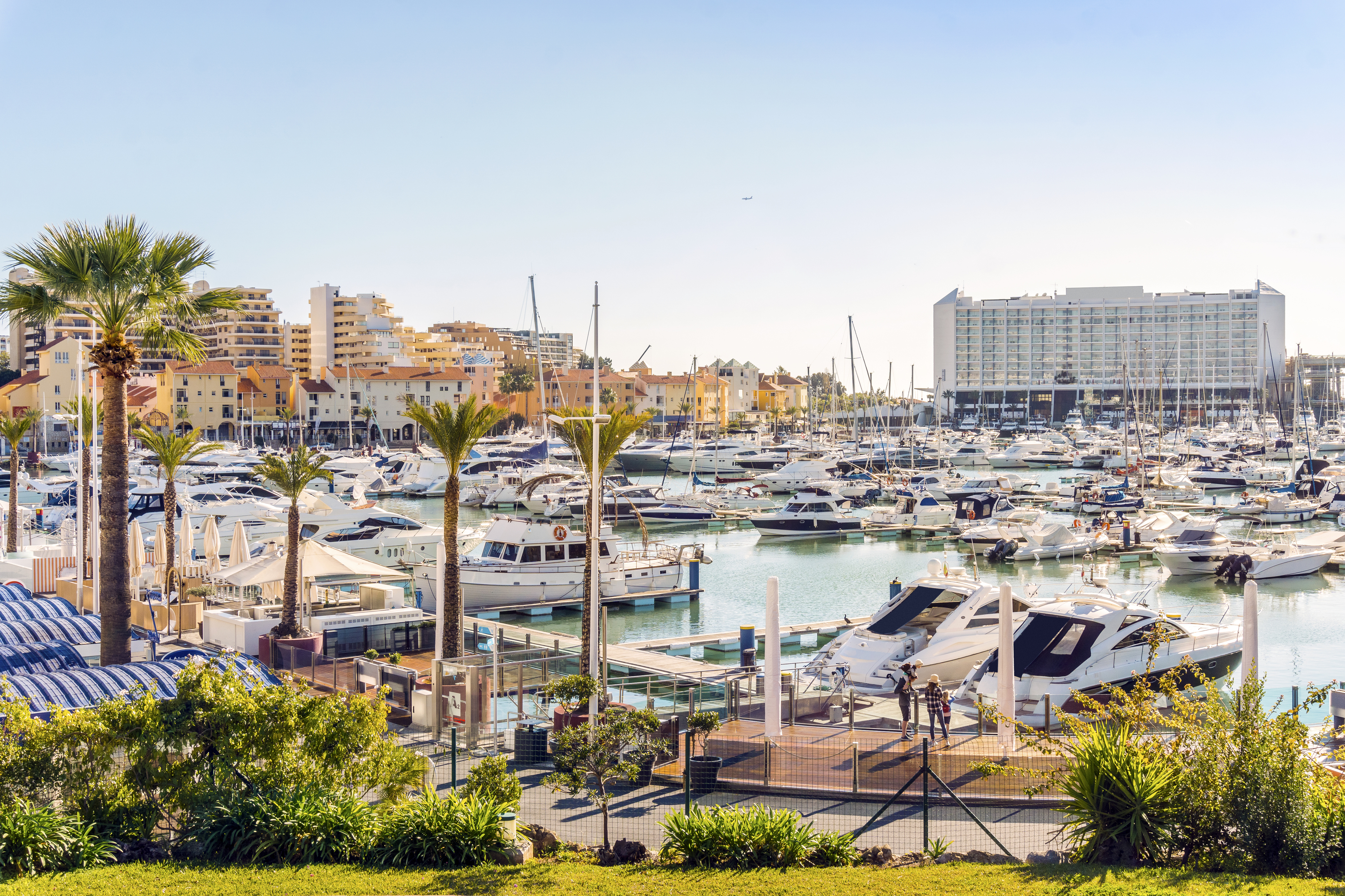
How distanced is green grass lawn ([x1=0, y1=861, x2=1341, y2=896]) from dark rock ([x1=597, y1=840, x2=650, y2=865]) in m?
0.51

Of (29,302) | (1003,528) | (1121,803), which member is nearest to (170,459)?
(29,302)

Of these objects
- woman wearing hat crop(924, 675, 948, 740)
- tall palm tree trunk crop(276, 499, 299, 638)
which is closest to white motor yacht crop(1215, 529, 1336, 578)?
woman wearing hat crop(924, 675, 948, 740)

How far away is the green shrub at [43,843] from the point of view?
11789 millimetres

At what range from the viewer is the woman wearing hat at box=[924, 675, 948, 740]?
734 inches

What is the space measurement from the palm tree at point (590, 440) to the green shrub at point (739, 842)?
9316mm

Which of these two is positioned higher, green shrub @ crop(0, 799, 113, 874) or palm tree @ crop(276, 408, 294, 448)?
palm tree @ crop(276, 408, 294, 448)

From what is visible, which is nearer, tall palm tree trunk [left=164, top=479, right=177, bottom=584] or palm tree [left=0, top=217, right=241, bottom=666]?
palm tree [left=0, top=217, right=241, bottom=666]

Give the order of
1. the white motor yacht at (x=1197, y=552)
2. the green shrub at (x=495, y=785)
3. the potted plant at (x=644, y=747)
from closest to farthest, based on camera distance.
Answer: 1. the green shrub at (x=495, y=785)
2. the potted plant at (x=644, y=747)
3. the white motor yacht at (x=1197, y=552)

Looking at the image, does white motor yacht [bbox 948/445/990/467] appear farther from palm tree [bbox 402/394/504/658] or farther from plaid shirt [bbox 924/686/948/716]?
plaid shirt [bbox 924/686/948/716]

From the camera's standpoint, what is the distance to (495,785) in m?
13.4

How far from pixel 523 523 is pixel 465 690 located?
20.9m

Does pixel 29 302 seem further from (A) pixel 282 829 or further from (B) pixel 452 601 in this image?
(A) pixel 282 829

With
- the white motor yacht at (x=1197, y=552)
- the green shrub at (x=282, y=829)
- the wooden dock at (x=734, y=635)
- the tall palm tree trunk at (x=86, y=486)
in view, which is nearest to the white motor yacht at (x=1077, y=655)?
the wooden dock at (x=734, y=635)

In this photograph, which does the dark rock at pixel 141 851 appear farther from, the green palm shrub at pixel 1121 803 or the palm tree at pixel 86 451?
the palm tree at pixel 86 451
